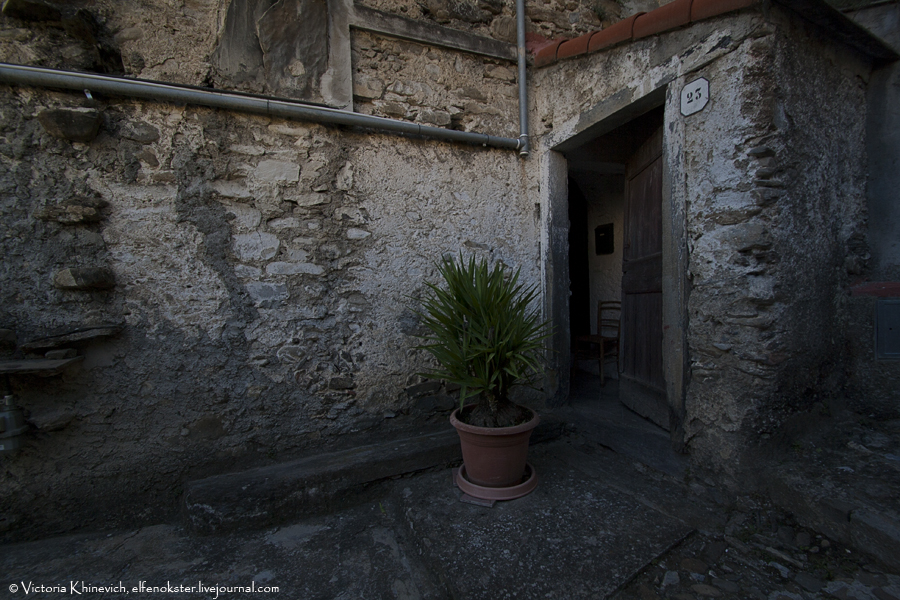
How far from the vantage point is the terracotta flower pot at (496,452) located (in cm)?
215

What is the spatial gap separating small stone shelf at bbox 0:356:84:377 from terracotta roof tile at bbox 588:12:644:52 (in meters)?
3.57

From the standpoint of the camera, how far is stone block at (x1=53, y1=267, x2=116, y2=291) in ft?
6.81

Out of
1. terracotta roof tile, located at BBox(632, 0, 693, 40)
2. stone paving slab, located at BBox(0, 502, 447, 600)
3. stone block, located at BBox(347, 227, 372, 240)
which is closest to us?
stone paving slab, located at BBox(0, 502, 447, 600)

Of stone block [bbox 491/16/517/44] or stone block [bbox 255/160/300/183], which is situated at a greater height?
stone block [bbox 491/16/517/44]

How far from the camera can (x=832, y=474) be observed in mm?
1829

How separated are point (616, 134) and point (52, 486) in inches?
171

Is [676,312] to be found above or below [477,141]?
below

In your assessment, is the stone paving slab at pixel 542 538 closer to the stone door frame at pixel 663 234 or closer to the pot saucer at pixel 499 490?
the pot saucer at pixel 499 490

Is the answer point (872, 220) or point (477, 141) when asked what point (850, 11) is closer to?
point (872, 220)

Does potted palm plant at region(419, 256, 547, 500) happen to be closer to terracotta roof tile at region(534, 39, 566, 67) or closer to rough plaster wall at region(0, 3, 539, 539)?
rough plaster wall at region(0, 3, 539, 539)

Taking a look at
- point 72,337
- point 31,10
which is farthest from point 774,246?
point 31,10

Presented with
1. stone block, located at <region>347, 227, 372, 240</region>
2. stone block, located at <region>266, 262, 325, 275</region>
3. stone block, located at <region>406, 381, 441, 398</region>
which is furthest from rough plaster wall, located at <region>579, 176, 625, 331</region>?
stone block, located at <region>266, 262, 325, 275</region>

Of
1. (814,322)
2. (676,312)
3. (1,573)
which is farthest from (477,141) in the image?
(1,573)

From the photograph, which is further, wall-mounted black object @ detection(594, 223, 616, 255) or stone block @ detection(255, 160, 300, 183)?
wall-mounted black object @ detection(594, 223, 616, 255)
